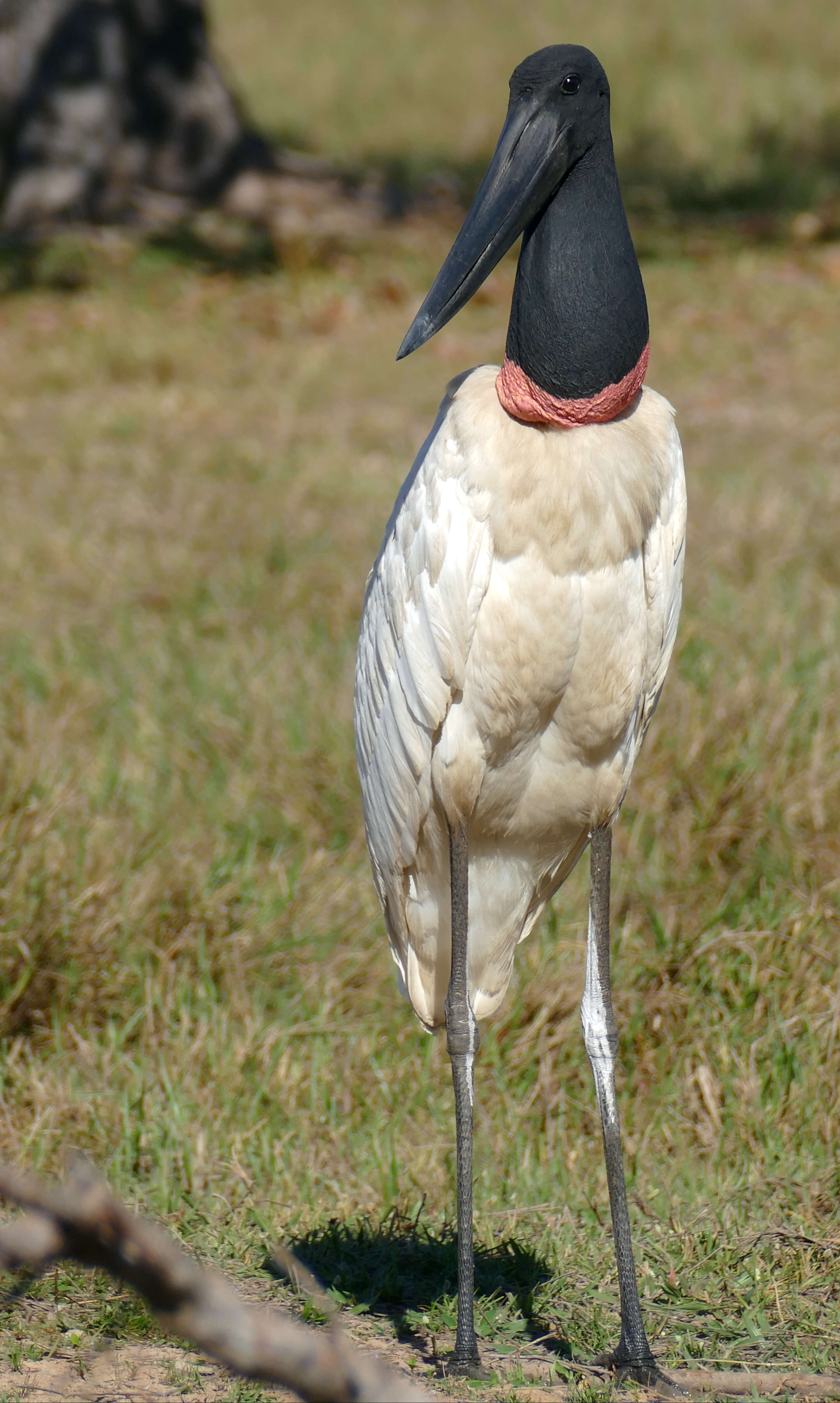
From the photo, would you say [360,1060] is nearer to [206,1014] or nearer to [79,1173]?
[206,1014]

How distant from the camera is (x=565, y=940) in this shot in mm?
3477

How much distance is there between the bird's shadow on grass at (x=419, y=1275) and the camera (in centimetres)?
252

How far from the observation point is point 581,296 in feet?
6.99

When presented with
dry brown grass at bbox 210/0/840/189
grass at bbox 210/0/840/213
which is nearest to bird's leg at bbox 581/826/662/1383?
grass at bbox 210/0/840/213

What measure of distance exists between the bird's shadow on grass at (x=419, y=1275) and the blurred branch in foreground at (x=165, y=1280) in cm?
167

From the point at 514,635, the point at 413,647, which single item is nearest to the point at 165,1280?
the point at 514,635

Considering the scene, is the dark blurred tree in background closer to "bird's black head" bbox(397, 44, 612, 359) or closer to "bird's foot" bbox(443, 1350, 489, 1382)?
"bird's black head" bbox(397, 44, 612, 359)

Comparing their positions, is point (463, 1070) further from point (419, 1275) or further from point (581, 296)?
point (581, 296)

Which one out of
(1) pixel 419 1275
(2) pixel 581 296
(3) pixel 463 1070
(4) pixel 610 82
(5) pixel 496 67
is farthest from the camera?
(5) pixel 496 67

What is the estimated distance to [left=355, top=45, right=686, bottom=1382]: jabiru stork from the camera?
2.17 metres

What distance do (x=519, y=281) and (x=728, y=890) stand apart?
1737 millimetres

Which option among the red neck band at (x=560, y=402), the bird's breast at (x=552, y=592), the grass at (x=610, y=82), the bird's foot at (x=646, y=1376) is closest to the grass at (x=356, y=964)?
the bird's foot at (x=646, y=1376)

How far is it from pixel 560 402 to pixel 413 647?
17.7 inches

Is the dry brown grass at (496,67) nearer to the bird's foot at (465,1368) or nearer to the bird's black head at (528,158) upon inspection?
the bird's black head at (528,158)
